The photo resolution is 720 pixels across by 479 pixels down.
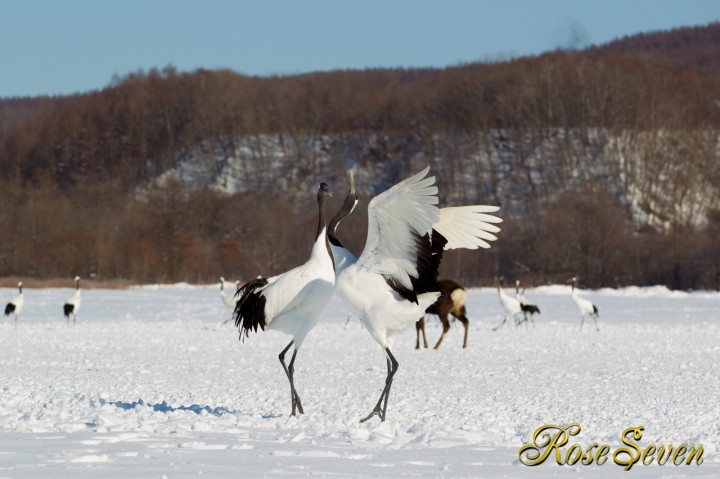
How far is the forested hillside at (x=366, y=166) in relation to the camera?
7169 centimetres

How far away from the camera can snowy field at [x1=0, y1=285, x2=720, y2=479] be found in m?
8.01

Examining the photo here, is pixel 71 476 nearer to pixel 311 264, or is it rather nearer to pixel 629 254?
pixel 311 264

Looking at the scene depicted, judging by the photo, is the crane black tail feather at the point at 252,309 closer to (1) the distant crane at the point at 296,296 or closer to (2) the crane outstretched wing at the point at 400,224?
(1) the distant crane at the point at 296,296

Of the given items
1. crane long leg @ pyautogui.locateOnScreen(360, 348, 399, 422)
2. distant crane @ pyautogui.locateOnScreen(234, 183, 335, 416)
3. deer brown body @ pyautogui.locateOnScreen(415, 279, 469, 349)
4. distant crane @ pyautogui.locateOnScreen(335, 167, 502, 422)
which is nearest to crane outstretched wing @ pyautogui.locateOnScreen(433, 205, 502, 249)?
distant crane @ pyautogui.locateOnScreen(335, 167, 502, 422)

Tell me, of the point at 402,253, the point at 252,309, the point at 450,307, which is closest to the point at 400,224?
the point at 402,253

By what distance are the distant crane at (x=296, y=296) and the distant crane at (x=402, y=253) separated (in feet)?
1.26

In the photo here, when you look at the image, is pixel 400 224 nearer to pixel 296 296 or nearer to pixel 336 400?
pixel 296 296

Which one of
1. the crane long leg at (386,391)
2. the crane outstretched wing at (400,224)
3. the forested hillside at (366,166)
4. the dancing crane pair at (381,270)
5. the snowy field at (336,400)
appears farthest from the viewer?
the forested hillside at (366,166)

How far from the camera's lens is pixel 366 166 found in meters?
114

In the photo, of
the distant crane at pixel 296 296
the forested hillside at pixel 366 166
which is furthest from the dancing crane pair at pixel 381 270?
the forested hillside at pixel 366 166

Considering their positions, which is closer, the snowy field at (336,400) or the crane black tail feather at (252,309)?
the snowy field at (336,400)

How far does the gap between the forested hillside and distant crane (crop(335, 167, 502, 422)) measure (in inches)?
2102

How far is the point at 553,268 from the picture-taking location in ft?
230

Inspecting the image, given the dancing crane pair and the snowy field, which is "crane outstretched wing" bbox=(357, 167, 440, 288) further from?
the snowy field
